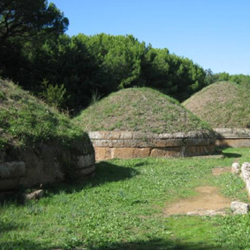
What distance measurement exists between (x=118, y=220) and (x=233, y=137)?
1801cm

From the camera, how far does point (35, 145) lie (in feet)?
26.7

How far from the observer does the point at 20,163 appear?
7.45m

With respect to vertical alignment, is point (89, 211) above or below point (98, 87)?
below

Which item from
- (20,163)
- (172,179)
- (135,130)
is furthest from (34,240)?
(135,130)

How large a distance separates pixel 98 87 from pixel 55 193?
Result: 67.2 feet

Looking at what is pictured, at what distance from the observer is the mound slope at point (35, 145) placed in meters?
7.45

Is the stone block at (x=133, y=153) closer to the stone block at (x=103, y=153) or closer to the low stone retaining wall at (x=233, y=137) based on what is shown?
the stone block at (x=103, y=153)

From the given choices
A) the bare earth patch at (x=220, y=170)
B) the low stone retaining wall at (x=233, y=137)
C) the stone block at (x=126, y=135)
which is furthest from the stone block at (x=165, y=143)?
the low stone retaining wall at (x=233, y=137)

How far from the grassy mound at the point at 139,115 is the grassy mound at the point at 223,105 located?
7.02 m

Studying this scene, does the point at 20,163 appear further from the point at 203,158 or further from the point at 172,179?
the point at 203,158

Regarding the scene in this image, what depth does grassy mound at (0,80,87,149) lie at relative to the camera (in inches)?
311

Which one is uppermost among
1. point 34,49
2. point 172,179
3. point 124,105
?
point 34,49

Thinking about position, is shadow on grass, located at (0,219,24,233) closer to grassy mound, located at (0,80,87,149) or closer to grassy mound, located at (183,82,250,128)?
grassy mound, located at (0,80,87,149)

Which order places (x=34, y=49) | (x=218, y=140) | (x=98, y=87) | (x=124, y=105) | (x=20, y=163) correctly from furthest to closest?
(x=98, y=87) → (x=34, y=49) → (x=218, y=140) → (x=124, y=105) → (x=20, y=163)
